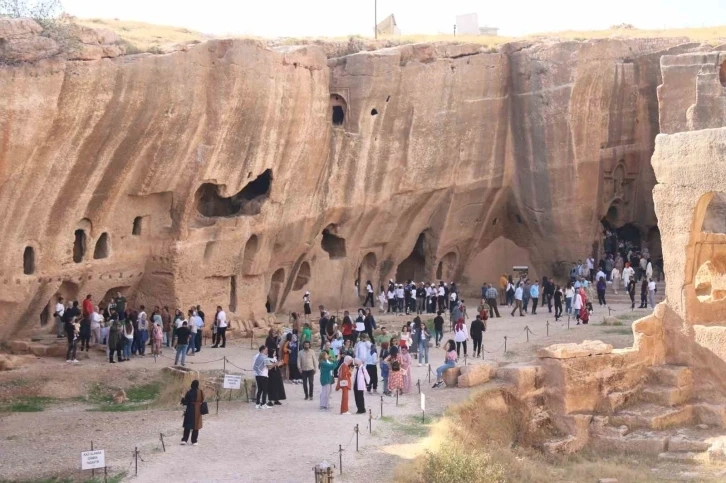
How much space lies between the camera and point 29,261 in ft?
80.7

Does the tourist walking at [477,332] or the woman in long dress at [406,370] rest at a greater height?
the tourist walking at [477,332]

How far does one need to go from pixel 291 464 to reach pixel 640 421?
27.2ft

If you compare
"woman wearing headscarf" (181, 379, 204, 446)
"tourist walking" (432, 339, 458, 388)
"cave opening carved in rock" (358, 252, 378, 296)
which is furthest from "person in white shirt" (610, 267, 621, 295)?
"woman wearing headscarf" (181, 379, 204, 446)

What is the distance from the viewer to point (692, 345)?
22.5m

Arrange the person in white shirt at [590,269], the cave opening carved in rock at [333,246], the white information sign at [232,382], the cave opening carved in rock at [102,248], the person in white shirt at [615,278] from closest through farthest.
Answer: the white information sign at [232,382] → the cave opening carved in rock at [102,248] → the person in white shirt at [615,278] → the cave opening carved in rock at [333,246] → the person in white shirt at [590,269]

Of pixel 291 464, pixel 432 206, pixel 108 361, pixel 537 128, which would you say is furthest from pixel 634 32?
pixel 291 464

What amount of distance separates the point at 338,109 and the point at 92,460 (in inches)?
675

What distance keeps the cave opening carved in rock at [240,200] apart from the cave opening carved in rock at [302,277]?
3.37 metres

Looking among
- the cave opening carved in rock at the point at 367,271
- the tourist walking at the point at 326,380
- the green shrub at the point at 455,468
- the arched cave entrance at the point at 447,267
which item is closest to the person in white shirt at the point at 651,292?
the arched cave entrance at the point at 447,267

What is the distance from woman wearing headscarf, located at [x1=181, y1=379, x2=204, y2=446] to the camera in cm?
1717

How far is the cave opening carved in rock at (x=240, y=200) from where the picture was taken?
28.8 m

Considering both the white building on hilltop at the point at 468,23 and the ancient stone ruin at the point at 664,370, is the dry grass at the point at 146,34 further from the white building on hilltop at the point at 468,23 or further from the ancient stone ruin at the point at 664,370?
the white building on hilltop at the point at 468,23

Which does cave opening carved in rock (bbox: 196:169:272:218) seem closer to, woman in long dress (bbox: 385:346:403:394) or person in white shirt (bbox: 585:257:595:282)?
woman in long dress (bbox: 385:346:403:394)

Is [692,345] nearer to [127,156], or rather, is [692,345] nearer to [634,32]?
[127,156]
